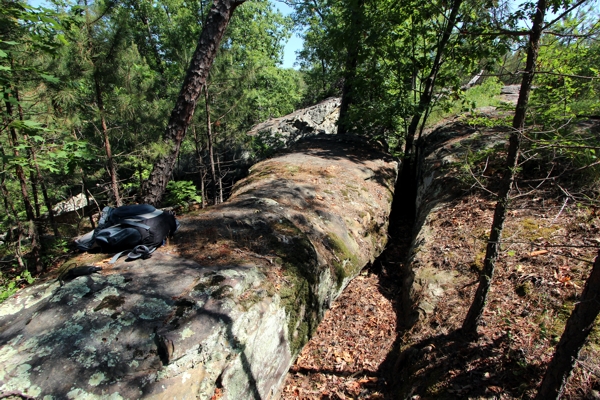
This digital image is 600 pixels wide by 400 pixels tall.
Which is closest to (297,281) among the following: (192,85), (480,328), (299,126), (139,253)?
(139,253)

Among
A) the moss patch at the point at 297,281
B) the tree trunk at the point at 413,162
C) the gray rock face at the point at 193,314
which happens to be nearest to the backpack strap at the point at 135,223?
the gray rock face at the point at 193,314

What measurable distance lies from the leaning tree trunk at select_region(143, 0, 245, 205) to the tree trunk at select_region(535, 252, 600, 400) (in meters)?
5.88

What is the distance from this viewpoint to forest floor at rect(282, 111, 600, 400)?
2.70 m

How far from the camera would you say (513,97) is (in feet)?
44.2

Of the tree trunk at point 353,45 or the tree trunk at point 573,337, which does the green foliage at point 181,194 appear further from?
the tree trunk at point 573,337

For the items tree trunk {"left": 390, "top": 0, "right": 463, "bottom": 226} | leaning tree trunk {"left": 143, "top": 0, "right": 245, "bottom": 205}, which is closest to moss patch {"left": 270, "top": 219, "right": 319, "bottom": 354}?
leaning tree trunk {"left": 143, "top": 0, "right": 245, "bottom": 205}

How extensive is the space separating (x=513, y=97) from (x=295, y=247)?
46.6ft

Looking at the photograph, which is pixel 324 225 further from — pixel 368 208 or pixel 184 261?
pixel 184 261

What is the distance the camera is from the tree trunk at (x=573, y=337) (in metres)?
1.88

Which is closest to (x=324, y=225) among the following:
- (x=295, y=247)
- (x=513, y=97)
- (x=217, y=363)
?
(x=295, y=247)

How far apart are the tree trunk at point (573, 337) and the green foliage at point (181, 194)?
10693mm

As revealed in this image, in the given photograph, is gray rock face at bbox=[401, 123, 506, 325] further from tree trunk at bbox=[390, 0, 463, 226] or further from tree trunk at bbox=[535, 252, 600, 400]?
tree trunk at bbox=[535, 252, 600, 400]

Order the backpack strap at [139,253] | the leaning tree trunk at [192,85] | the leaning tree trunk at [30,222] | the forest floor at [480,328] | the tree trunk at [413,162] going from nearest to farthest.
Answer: the forest floor at [480,328] → the backpack strap at [139,253] → the leaning tree trunk at [192,85] → the leaning tree trunk at [30,222] → the tree trunk at [413,162]

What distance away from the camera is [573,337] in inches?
79.4
